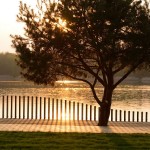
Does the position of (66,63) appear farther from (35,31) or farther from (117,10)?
(117,10)

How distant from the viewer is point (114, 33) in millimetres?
20109

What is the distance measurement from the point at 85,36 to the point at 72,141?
26.1ft

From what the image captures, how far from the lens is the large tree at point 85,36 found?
65.1 feet

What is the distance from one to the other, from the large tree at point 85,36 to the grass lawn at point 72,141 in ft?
19.9

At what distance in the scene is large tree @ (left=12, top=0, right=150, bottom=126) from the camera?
19844mm

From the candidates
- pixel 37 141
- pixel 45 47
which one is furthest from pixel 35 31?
pixel 37 141

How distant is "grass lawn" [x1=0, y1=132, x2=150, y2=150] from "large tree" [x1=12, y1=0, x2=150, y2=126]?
6.07 m

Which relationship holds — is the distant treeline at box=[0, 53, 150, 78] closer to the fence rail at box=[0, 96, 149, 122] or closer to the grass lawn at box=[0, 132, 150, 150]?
the fence rail at box=[0, 96, 149, 122]

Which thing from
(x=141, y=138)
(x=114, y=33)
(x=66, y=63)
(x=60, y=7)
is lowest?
(x=141, y=138)

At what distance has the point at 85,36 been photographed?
2038cm

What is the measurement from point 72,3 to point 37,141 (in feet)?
28.6

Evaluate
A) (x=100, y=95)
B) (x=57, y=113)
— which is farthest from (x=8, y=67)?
(x=57, y=113)

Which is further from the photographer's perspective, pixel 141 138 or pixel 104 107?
pixel 104 107

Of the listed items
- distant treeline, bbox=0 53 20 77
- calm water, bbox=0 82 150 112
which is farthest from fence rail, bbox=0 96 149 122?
distant treeline, bbox=0 53 20 77
